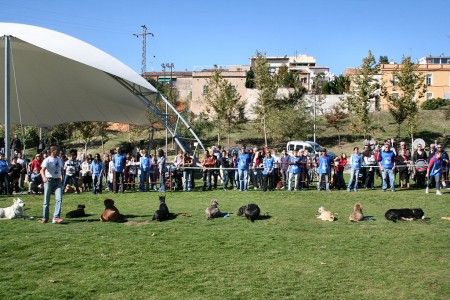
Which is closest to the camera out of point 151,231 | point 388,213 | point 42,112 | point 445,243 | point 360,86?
point 445,243

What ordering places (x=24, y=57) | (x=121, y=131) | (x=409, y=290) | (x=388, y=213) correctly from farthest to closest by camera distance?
(x=121, y=131), (x=24, y=57), (x=388, y=213), (x=409, y=290)

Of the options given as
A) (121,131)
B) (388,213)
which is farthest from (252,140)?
(388,213)

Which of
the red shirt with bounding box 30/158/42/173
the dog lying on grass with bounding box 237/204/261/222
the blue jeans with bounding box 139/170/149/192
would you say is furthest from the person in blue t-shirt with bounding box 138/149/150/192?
the dog lying on grass with bounding box 237/204/261/222

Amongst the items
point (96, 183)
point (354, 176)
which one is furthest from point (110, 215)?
point (354, 176)

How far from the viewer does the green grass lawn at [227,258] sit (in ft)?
21.9

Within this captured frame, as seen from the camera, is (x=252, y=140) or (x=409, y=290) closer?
(x=409, y=290)

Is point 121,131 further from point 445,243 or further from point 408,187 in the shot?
point 445,243

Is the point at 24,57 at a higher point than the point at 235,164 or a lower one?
higher

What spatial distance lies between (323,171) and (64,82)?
48.0 ft

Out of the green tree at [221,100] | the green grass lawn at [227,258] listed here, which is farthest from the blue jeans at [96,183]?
the green tree at [221,100]

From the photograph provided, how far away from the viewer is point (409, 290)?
21.7 feet

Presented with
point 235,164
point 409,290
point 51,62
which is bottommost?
point 409,290

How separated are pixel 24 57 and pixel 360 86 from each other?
27975 mm

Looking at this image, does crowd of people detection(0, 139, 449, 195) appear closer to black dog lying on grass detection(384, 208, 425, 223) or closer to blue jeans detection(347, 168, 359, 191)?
blue jeans detection(347, 168, 359, 191)
